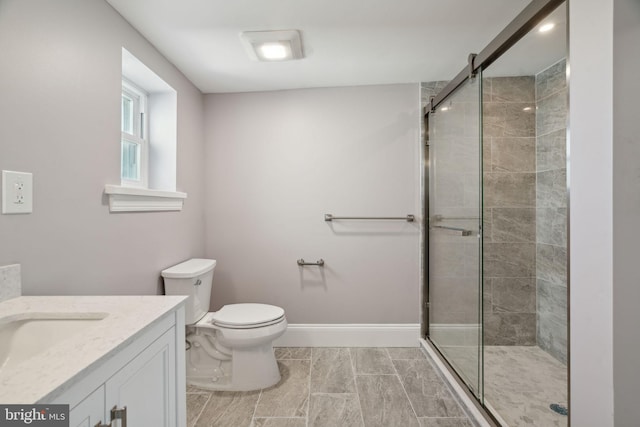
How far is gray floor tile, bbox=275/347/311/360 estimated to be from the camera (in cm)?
231

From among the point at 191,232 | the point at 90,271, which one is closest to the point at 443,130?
the point at 191,232

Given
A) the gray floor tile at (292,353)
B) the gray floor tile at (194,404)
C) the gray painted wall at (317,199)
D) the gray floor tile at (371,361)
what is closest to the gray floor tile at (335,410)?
the gray floor tile at (371,361)

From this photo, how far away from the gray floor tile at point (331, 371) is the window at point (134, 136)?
5.52ft

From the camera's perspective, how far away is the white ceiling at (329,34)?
152 cm

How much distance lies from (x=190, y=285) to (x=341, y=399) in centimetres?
112

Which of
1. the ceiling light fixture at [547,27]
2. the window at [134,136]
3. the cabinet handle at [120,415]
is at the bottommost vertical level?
the cabinet handle at [120,415]

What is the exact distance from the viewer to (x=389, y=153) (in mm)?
2469

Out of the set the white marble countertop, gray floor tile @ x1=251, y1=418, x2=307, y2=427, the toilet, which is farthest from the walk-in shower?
the white marble countertop

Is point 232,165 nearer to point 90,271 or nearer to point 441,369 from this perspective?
point 90,271

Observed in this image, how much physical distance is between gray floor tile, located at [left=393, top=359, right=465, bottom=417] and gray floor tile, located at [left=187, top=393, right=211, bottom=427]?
1.18 m

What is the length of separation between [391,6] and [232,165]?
160cm

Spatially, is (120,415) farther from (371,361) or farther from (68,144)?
(371,361)

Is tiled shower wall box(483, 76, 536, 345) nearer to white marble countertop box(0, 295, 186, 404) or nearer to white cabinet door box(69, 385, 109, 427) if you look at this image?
white marble countertop box(0, 295, 186, 404)

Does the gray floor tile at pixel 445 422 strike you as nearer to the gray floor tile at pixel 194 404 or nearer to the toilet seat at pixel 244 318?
the toilet seat at pixel 244 318
